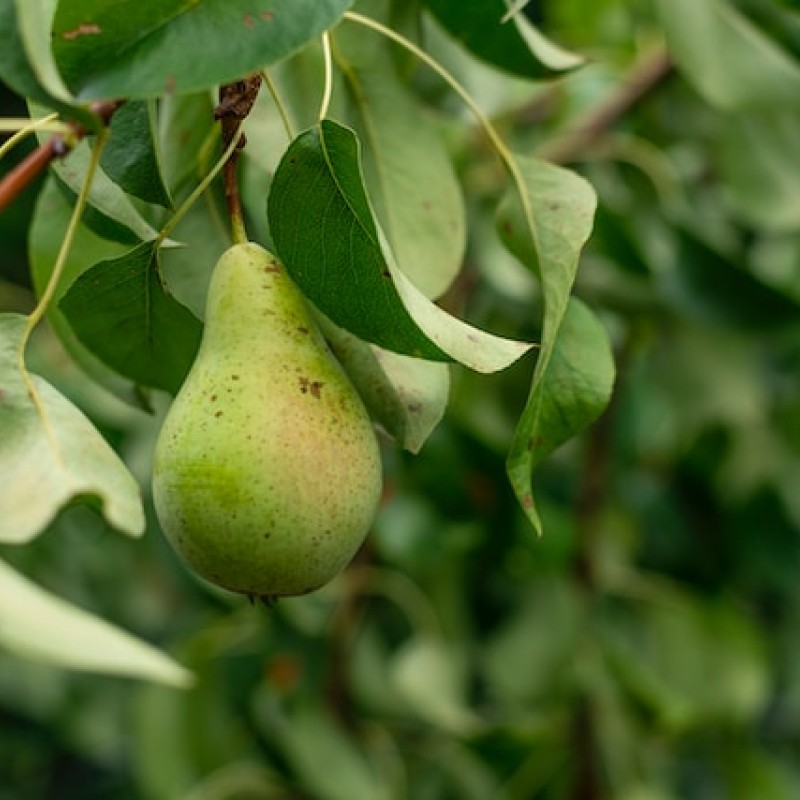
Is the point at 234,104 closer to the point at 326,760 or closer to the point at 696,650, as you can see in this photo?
the point at 326,760

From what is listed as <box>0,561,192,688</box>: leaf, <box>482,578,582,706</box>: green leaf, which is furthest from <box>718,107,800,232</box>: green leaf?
<box>0,561,192,688</box>: leaf

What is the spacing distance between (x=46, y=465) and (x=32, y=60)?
143 millimetres

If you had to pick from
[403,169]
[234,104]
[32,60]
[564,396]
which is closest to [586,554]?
[403,169]

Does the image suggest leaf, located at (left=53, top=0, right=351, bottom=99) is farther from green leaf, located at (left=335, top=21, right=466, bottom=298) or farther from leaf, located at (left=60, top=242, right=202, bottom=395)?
green leaf, located at (left=335, top=21, right=466, bottom=298)

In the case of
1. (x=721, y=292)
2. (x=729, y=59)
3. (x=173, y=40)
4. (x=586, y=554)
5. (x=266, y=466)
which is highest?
(x=173, y=40)

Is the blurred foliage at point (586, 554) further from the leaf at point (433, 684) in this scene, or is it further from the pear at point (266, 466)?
the pear at point (266, 466)

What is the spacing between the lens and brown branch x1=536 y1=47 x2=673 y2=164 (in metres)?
1.38

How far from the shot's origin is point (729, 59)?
1.05m

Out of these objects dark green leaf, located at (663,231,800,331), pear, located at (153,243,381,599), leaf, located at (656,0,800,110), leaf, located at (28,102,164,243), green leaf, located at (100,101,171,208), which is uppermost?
green leaf, located at (100,101,171,208)

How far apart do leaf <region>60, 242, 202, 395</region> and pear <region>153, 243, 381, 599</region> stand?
0.07m

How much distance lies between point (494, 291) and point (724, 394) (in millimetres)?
237

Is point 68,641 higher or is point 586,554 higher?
point 68,641

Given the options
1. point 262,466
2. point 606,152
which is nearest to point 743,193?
point 606,152

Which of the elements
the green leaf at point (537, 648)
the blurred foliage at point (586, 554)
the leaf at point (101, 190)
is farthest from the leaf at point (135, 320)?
the green leaf at point (537, 648)
